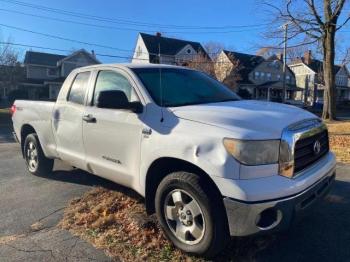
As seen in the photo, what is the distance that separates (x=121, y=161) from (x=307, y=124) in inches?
80.6

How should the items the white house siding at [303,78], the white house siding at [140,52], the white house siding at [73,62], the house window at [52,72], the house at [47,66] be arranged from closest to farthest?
the house at [47,66]
the white house siding at [140,52]
the white house siding at [73,62]
the house window at [52,72]
the white house siding at [303,78]

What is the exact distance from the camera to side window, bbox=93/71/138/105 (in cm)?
439

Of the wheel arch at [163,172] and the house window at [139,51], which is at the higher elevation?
the house window at [139,51]

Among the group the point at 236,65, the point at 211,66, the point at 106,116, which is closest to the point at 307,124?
the point at 106,116

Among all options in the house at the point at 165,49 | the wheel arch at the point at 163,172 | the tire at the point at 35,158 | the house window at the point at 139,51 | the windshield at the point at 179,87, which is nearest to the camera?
the wheel arch at the point at 163,172

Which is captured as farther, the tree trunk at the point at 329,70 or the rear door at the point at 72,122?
the tree trunk at the point at 329,70

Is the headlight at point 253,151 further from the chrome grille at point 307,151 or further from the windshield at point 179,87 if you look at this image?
the windshield at point 179,87

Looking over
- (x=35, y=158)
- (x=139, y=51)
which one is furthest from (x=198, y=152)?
(x=139, y=51)

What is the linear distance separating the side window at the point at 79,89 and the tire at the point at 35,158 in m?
1.43

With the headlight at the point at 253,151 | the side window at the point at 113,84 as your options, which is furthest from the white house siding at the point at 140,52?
the headlight at the point at 253,151

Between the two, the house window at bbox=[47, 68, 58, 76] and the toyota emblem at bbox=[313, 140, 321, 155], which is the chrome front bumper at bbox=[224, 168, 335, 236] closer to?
the toyota emblem at bbox=[313, 140, 321, 155]

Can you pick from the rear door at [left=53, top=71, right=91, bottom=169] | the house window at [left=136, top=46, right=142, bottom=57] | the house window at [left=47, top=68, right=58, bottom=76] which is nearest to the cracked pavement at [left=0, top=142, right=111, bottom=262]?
the rear door at [left=53, top=71, right=91, bottom=169]

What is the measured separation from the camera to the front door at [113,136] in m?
4.11

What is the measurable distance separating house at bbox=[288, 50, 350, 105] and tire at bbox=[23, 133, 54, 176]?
59189mm
